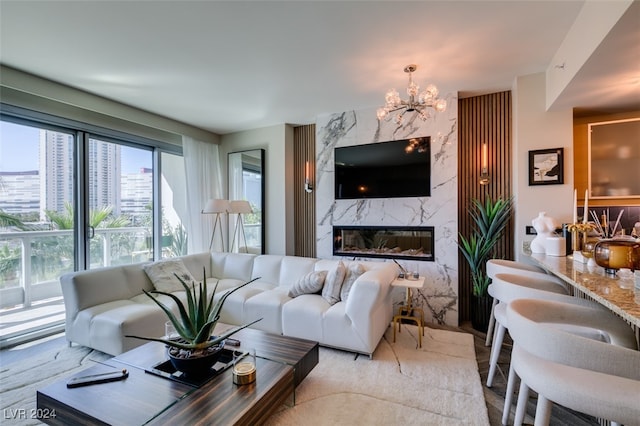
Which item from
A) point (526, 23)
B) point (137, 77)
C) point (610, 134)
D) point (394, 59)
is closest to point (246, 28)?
point (394, 59)

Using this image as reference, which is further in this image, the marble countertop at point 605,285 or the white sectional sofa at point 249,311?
the white sectional sofa at point 249,311

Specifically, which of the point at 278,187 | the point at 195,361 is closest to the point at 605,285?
the point at 195,361

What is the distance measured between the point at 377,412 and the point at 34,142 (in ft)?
14.8

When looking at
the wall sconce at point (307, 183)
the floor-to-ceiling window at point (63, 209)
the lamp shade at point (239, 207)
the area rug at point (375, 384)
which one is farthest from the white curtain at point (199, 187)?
the area rug at point (375, 384)

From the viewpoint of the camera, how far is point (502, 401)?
2033 mm

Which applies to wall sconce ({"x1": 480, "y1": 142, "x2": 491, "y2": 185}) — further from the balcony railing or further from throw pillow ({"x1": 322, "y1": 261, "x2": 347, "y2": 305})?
the balcony railing

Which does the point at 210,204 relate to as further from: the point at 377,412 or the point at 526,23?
the point at 526,23

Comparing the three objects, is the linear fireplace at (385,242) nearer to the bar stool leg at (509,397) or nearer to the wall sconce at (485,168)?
the wall sconce at (485,168)

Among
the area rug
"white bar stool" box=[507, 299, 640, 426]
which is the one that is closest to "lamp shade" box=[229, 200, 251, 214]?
the area rug

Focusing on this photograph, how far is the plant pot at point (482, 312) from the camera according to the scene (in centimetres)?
326

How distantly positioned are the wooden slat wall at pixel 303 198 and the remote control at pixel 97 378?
3.23 m

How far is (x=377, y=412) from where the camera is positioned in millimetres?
1945

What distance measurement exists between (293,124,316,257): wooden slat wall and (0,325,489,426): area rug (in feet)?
7.34

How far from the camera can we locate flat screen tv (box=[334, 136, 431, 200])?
3.80m
